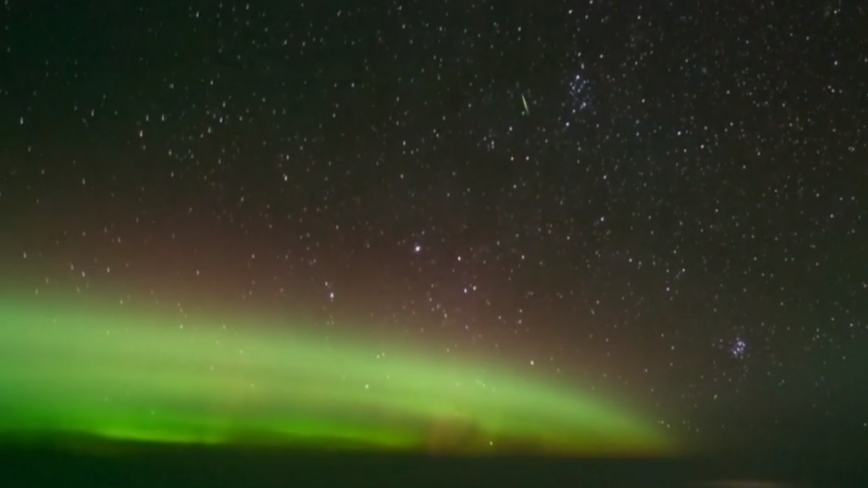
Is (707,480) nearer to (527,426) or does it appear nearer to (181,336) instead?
(527,426)

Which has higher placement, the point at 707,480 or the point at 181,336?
the point at 181,336

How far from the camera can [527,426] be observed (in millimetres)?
1610

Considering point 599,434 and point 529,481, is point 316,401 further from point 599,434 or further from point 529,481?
point 599,434

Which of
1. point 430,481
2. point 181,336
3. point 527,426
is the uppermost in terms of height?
point 181,336

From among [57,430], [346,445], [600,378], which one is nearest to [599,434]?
[600,378]

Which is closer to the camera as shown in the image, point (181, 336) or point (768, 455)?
point (181, 336)

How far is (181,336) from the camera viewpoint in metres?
1.55

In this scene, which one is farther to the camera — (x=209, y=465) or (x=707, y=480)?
(x=707, y=480)

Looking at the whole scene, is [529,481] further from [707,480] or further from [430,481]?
[707,480]

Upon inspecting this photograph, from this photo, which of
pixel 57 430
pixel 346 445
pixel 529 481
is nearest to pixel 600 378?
pixel 529 481

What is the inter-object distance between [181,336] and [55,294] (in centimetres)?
22

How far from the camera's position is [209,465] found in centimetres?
151

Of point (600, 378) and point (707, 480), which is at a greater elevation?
point (600, 378)

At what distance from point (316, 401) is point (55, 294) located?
470mm
